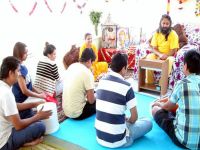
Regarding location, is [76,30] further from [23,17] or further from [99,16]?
[23,17]

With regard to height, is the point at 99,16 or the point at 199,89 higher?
the point at 99,16

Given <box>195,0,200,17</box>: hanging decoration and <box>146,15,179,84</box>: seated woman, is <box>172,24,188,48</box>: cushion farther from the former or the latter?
<box>195,0,200,17</box>: hanging decoration

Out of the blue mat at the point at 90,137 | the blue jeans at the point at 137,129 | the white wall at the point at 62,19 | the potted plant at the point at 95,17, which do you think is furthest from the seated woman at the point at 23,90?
the potted plant at the point at 95,17

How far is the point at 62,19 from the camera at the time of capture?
13.1 feet

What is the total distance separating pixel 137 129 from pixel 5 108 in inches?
47.0

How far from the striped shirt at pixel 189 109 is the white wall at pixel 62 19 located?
2308 millimetres

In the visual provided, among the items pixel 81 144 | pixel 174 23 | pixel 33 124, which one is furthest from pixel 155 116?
pixel 174 23

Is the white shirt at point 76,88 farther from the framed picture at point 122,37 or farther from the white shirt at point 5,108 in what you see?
the framed picture at point 122,37

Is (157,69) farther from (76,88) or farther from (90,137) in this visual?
(90,137)

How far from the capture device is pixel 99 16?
15.3ft

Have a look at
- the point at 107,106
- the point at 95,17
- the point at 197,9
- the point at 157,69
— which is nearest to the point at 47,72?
the point at 107,106

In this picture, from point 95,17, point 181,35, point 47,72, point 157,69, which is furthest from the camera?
point 95,17

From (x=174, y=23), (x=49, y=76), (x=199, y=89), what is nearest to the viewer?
(x=199, y=89)

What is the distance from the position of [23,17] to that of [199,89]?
2.60m
